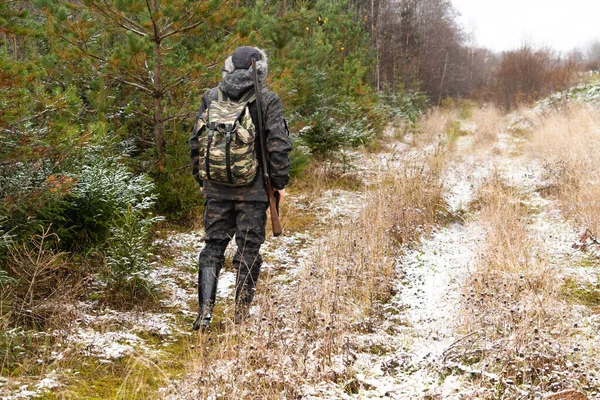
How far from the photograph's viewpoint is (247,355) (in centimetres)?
235

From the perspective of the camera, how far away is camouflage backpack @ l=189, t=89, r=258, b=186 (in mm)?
2834

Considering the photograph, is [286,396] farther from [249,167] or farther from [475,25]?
[475,25]

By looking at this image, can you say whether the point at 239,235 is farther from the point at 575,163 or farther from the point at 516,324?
the point at 575,163

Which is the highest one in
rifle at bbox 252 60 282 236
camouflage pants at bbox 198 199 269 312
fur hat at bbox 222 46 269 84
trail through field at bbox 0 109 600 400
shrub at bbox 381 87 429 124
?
shrub at bbox 381 87 429 124

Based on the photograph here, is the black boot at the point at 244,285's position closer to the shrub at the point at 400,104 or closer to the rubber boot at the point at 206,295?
the rubber boot at the point at 206,295

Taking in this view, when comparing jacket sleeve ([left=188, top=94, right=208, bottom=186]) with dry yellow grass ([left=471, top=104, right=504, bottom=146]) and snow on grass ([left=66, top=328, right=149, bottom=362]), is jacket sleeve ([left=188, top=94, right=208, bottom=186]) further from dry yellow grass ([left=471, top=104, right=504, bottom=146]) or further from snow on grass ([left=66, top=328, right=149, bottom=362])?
dry yellow grass ([left=471, top=104, right=504, bottom=146])

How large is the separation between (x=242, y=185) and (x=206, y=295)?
80 centimetres

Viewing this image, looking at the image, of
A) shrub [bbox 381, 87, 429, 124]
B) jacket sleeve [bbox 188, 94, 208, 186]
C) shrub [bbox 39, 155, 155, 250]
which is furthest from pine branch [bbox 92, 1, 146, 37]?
shrub [bbox 381, 87, 429, 124]

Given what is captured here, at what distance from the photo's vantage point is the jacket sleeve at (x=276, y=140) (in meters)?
2.96

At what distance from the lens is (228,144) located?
2.83m

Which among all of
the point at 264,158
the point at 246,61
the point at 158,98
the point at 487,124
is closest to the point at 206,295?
the point at 264,158

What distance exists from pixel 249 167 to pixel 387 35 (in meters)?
15.4

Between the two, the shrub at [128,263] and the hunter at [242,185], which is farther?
the shrub at [128,263]

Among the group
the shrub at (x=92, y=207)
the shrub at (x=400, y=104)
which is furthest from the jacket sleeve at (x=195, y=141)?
the shrub at (x=400, y=104)
